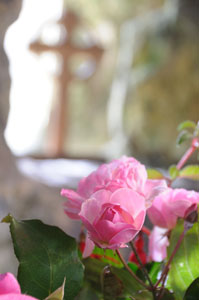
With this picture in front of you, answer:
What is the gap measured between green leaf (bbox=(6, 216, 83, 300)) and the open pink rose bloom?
0.02 metres

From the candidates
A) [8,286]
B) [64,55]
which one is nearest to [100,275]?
[8,286]

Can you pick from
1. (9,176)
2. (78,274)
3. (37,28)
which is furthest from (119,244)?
(37,28)

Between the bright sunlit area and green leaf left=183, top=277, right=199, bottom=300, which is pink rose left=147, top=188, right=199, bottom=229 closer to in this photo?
green leaf left=183, top=277, right=199, bottom=300

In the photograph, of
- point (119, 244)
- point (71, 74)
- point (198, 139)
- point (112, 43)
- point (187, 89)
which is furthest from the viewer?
point (112, 43)

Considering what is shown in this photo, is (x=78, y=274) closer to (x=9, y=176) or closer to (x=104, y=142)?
(x=9, y=176)

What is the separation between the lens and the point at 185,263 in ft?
0.95

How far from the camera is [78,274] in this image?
0.86 feet

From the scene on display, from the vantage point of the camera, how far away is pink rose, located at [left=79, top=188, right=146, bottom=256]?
0.83 ft

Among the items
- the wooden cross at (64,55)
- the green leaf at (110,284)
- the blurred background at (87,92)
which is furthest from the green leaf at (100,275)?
the wooden cross at (64,55)

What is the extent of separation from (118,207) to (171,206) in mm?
53

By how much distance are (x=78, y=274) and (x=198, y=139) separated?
147 mm

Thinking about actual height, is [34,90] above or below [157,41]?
below

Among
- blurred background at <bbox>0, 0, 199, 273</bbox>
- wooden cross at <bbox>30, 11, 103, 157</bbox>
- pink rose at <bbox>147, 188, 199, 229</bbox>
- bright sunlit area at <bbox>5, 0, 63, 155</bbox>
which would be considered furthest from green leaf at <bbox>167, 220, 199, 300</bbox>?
bright sunlit area at <bbox>5, 0, 63, 155</bbox>

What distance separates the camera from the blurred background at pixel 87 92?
1.59 meters
